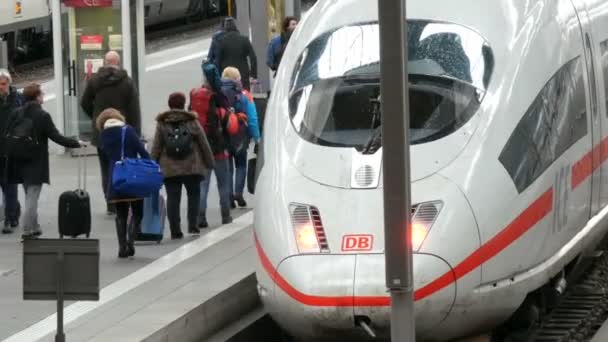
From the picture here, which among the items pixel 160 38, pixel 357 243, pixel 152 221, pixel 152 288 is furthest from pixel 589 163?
pixel 160 38

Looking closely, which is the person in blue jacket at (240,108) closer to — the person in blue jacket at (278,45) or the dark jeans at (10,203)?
the dark jeans at (10,203)

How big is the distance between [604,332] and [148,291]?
3494 millimetres

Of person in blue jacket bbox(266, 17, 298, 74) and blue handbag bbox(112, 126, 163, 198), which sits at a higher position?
person in blue jacket bbox(266, 17, 298, 74)

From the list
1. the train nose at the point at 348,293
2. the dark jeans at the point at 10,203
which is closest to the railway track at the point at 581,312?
the train nose at the point at 348,293

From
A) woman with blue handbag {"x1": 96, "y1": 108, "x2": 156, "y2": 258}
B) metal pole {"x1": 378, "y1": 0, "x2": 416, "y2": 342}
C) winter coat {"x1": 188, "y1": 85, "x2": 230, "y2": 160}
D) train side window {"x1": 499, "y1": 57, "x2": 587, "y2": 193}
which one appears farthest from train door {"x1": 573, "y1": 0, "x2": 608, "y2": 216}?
winter coat {"x1": 188, "y1": 85, "x2": 230, "y2": 160}

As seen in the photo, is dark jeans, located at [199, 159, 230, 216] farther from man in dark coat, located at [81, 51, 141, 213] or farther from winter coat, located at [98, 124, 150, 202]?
winter coat, located at [98, 124, 150, 202]

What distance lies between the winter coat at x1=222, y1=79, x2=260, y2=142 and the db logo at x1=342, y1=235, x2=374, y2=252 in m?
6.50

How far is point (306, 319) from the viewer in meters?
10.8

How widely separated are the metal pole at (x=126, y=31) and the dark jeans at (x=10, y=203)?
15.9ft

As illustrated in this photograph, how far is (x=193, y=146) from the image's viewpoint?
1535 centimetres

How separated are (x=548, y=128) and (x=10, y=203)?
670 centimetres

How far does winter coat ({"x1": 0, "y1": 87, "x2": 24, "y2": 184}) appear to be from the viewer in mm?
16062

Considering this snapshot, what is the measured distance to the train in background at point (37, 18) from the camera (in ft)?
99.1

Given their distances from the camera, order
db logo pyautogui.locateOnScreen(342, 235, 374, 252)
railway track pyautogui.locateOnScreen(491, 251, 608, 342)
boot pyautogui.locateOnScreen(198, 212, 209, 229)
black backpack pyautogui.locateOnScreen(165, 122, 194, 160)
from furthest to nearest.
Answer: boot pyautogui.locateOnScreen(198, 212, 209, 229), black backpack pyautogui.locateOnScreen(165, 122, 194, 160), railway track pyautogui.locateOnScreen(491, 251, 608, 342), db logo pyautogui.locateOnScreen(342, 235, 374, 252)
